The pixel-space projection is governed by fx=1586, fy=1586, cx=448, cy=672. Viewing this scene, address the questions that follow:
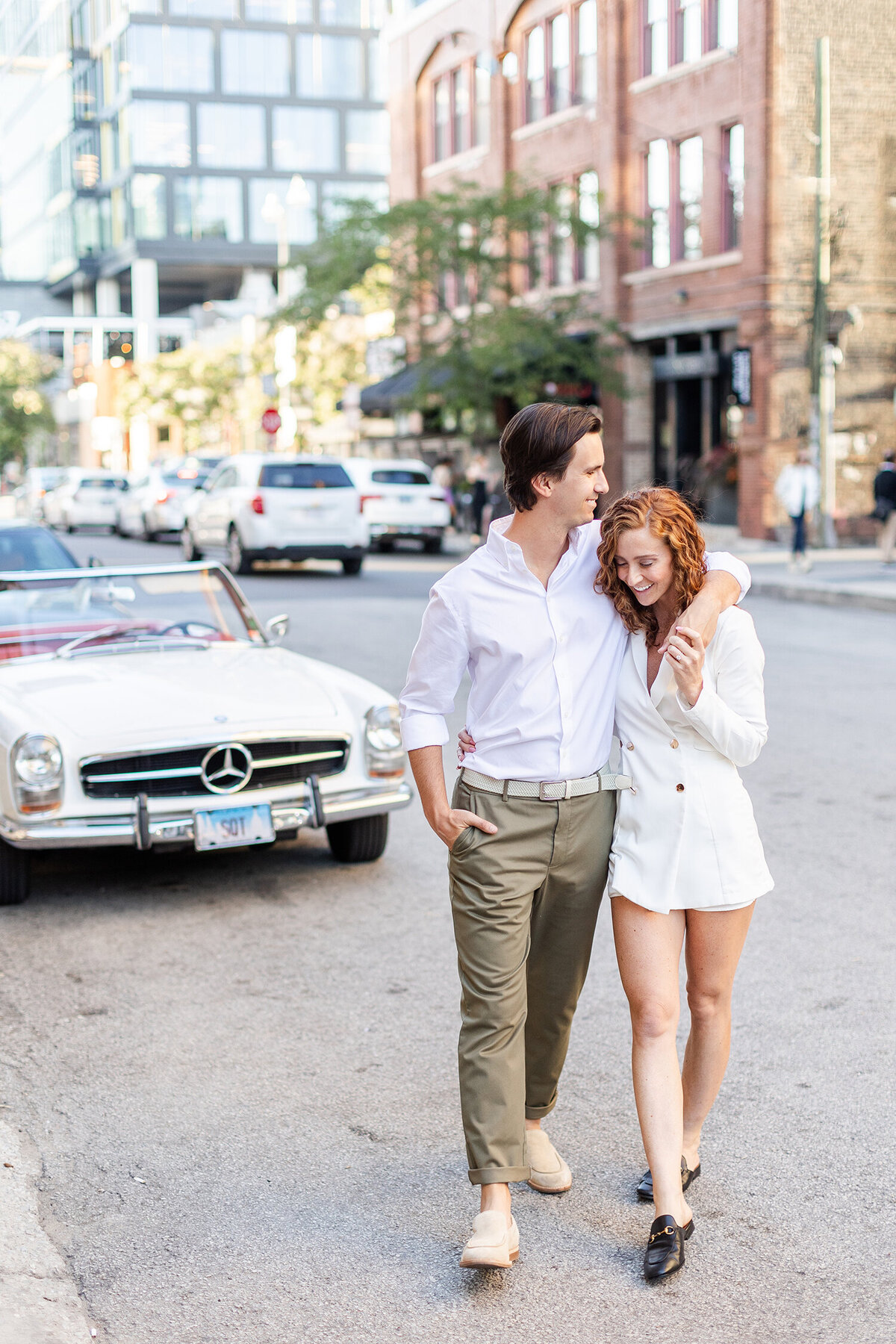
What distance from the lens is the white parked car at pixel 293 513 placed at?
23156 millimetres

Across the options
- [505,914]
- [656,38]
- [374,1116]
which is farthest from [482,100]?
[505,914]

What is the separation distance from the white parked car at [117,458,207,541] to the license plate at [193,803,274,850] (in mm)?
26219

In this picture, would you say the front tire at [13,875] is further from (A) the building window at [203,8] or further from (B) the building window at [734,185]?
(A) the building window at [203,8]

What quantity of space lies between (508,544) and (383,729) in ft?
11.0

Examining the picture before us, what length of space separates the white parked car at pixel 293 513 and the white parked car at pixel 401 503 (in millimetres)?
4504

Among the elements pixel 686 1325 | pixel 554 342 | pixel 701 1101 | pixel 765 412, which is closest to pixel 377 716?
pixel 701 1101

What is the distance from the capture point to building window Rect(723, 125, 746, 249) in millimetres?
28438

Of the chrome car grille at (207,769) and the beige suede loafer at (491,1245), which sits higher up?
the chrome car grille at (207,769)

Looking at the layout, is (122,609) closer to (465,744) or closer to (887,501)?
(465,744)

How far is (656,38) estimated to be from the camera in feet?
101

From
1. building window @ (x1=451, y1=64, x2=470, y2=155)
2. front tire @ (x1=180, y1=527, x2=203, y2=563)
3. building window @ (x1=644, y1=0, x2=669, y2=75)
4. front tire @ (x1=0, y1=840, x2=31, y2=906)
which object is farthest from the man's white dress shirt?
building window @ (x1=451, y1=64, x2=470, y2=155)

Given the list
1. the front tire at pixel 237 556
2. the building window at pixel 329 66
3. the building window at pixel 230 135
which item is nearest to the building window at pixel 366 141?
the building window at pixel 329 66

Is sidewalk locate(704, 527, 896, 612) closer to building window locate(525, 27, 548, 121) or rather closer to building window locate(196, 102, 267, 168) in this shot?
building window locate(525, 27, 548, 121)

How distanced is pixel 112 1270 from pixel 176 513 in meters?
30.9
